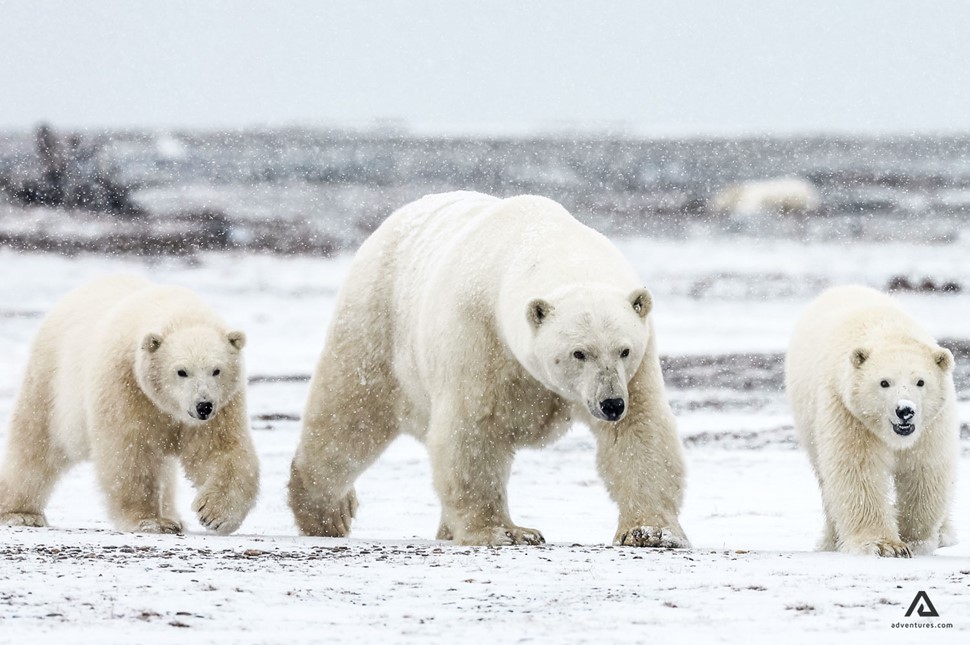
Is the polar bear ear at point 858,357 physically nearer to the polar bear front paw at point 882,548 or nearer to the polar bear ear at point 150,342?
the polar bear front paw at point 882,548

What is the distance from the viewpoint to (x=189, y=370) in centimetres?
638

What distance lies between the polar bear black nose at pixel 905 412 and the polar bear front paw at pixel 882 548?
1.59 feet

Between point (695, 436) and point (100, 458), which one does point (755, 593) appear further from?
point (695, 436)

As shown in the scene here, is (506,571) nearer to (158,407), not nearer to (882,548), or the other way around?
(882,548)

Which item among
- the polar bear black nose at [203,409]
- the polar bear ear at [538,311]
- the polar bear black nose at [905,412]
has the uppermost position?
the polar bear ear at [538,311]

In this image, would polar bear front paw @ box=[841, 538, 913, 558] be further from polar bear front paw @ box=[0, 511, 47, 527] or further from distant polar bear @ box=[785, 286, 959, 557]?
polar bear front paw @ box=[0, 511, 47, 527]

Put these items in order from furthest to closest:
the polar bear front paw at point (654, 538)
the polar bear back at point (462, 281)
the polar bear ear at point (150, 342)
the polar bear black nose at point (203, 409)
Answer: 1. the polar bear ear at point (150, 342)
2. the polar bear black nose at point (203, 409)
3. the polar bear back at point (462, 281)
4. the polar bear front paw at point (654, 538)

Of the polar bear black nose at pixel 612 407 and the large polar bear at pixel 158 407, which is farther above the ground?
the polar bear black nose at pixel 612 407

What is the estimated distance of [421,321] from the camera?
6.00 metres

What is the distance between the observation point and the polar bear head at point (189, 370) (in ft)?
20.9

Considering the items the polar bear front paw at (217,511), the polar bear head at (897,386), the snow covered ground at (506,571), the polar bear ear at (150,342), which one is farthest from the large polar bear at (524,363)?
the polar bear ear at (150,342)

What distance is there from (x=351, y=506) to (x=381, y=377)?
0.98 m

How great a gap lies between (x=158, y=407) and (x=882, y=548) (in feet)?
10.6

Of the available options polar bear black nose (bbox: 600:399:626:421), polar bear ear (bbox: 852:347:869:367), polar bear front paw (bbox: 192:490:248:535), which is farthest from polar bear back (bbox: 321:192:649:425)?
polar bear ear (bbox: 852:347:869:367)
